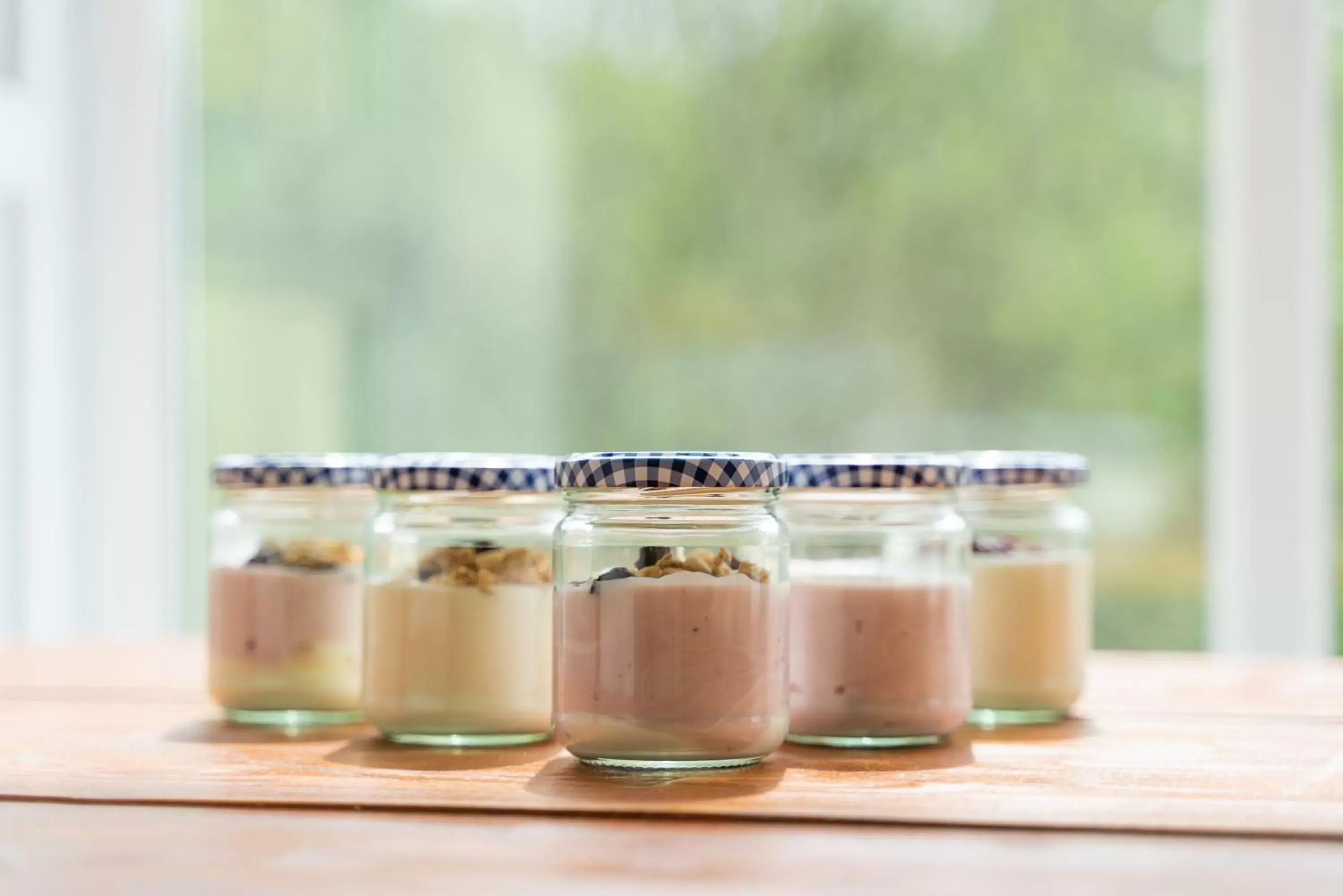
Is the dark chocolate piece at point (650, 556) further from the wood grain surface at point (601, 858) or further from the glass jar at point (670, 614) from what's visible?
the wood grain surface at point (601, 858)

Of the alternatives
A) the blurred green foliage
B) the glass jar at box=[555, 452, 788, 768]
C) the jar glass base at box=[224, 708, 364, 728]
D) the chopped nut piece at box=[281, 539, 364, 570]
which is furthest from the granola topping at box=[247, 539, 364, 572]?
the blurred green foliage

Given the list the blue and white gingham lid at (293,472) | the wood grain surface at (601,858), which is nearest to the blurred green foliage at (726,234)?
the blue and white gingham lid at (293,472)

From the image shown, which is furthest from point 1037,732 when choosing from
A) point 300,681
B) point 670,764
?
point 300,681

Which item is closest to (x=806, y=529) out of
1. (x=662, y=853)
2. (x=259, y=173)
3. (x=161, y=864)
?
(x=662, y=853)

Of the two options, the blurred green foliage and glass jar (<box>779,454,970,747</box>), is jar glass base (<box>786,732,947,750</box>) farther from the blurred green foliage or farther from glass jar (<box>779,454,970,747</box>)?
the blurred green foliage

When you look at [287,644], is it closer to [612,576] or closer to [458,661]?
[458,661]

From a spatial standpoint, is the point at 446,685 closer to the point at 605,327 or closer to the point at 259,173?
the point at 605,327
